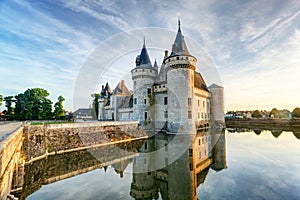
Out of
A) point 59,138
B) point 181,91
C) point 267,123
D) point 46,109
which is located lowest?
point 267,123

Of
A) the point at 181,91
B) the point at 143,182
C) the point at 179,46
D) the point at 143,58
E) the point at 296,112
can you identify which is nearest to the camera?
the point at 143,182

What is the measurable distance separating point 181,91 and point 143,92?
600cm

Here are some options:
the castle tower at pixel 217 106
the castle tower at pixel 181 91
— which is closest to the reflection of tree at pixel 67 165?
the castle tower at pixel 181 91

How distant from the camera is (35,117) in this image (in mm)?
30453

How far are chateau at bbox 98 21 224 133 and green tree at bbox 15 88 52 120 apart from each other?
42.0ft

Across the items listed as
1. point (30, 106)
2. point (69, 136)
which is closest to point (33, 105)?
point (30, 106)

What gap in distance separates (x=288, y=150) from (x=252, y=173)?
7.75 m

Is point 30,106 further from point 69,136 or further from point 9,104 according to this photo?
point 69,136

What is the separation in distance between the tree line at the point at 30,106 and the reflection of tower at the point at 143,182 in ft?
93.9

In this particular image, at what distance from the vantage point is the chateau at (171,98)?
20.1 meters

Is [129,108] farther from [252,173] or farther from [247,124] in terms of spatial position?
[247,124]

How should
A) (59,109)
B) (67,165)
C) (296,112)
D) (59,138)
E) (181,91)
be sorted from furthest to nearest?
1. (296,112)
2. (59,109)
3. (181,91)
4. (59,138)
5. (67,165)

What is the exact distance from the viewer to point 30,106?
29.9 metres

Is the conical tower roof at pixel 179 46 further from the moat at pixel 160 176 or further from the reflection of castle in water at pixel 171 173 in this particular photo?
the moat at pixel 160 176
